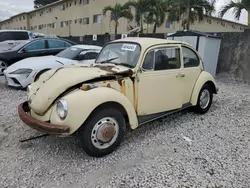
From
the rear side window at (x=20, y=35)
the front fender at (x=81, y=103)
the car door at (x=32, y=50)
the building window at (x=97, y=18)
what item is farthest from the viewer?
the building window at (x=97, y=18)

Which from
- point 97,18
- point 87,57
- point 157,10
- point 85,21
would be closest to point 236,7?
point 157,10

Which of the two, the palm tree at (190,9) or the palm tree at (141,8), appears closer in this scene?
the palm tree at (190,9)

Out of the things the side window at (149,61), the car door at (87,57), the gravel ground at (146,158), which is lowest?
the gravel ground at (146,158)

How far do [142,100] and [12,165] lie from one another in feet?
6.83

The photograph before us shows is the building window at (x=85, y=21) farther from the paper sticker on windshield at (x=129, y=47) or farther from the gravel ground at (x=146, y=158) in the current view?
the paper sticker on windshield at (x=129, y=47)

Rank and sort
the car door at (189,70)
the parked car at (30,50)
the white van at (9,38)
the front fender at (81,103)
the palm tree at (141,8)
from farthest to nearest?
the palm tree at (141,8)
the white van at (9,38)
the parked car at (30,50)
the car door at (189,70)
the front fender at (81,103)

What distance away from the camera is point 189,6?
13594 millimetres

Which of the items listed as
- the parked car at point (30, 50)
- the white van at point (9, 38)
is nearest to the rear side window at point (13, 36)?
the white van at point (9, 38)

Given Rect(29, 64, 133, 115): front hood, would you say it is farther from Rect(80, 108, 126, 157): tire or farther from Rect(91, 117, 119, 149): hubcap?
Rect(91, 117, 119, 149): hubcap

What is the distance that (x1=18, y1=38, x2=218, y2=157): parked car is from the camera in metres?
2.96

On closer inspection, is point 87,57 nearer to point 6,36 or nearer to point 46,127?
point 46,127

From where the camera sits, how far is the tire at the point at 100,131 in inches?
119

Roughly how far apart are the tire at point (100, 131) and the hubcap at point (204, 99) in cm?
233

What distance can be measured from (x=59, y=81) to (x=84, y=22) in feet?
86.3
